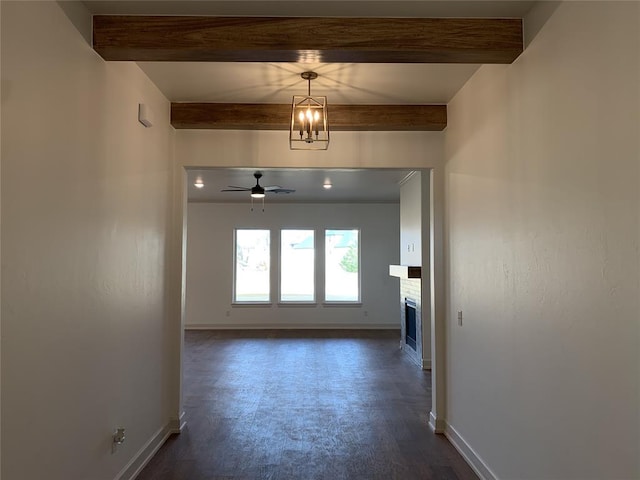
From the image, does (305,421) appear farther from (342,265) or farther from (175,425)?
(342,265)

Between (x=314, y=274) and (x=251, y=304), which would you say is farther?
(x=314, y=274)

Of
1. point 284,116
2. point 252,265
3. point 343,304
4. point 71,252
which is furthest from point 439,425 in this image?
point 252,265

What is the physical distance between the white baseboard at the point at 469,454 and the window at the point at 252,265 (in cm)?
636

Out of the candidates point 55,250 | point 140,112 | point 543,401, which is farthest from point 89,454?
point 543,401

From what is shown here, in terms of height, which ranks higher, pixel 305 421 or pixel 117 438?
pixel 117 438

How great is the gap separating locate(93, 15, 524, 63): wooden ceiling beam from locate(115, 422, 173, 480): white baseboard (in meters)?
2.41

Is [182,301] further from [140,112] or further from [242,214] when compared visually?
[242,214]

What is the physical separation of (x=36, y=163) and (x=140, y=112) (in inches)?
49.6

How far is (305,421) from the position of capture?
3.98 m

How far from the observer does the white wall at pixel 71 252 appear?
5.40 ft

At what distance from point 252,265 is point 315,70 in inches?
277

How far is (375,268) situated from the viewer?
9.57 m

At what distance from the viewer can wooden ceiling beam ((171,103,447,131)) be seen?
355 cm

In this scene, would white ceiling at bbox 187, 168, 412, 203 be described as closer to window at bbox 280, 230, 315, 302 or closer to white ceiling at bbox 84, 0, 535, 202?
window at bbox 280, 230, 315, 302
